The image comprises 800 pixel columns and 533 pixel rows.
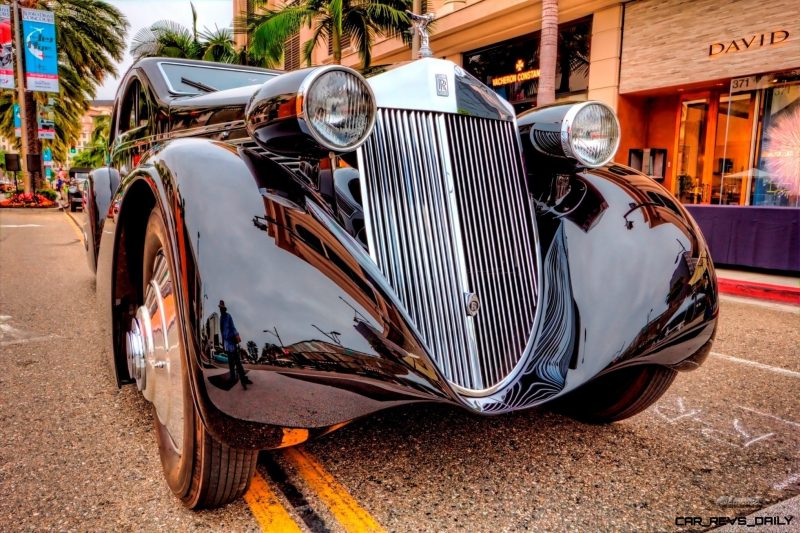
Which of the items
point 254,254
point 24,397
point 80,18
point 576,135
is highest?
point 80,18

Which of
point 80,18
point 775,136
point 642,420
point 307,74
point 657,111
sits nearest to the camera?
point 307,74

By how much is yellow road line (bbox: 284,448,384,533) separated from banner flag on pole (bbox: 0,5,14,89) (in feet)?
70.0

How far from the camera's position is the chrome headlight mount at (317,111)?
172cm

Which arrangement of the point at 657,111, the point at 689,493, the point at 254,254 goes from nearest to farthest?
1. the point at 254,254
2. the point at 689,493
3. the point at 657,111

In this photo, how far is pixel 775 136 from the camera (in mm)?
9727

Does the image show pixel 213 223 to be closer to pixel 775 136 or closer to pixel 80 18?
pixel 775 136

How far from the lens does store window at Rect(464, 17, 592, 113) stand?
40.5ft

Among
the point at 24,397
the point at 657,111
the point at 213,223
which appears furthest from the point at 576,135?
the point at 657,111

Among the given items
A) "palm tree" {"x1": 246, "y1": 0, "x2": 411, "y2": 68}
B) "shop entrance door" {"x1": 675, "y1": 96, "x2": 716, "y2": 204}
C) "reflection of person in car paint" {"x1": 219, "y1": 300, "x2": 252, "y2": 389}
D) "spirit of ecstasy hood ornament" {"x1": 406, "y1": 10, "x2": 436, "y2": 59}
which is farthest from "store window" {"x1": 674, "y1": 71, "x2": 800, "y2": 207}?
"reflection of person in car paint" {"x1": 219, "y1": 300, "x2": 252, "y2": 389}

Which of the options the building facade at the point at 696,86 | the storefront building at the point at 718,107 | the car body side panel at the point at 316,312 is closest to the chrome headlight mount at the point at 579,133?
the car body side panel at the point at 316,312

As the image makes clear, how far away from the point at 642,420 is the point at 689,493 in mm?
637

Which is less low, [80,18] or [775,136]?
[80,18]

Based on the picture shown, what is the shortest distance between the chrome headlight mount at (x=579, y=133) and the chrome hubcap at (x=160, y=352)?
154 centimetres

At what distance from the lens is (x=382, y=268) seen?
1.93 meters
